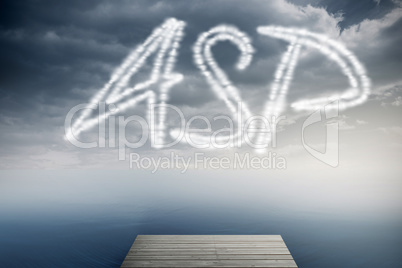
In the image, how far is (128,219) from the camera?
21.1 m

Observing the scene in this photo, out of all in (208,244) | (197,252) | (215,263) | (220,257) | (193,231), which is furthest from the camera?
(193,231)

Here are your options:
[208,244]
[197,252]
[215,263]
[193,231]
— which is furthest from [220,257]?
[193,231]

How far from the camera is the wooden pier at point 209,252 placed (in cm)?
774

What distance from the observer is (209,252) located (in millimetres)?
8492

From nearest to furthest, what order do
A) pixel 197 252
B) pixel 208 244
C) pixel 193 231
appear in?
pixel 197 252
pixel 208 244
pixel 193 231

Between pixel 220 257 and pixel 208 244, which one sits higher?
pixel 208 244

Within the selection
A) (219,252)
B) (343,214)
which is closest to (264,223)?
(343,214)

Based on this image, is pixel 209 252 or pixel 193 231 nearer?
pixel 209 252

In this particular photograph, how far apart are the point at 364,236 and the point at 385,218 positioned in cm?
835

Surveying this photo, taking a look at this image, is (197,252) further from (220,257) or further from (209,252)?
(220,257)

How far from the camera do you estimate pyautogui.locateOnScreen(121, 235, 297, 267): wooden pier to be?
7742 mm

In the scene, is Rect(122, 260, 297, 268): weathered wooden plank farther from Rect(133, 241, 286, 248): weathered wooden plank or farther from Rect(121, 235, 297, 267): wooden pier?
Rect(133, 241, 286, 248): weathered wooden plank

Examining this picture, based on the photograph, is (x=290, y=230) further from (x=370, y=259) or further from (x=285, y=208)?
(x=285, y=208)

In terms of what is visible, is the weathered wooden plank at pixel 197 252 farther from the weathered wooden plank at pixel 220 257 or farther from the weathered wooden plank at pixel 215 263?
the weathered wooden plank at pixel 215 263
